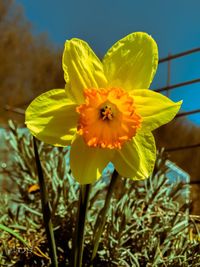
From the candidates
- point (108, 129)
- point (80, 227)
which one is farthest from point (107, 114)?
point (80, 227)

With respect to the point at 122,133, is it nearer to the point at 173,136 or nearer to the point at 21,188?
the point at 21,188

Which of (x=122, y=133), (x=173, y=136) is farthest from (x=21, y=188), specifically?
(x=173, y=136)

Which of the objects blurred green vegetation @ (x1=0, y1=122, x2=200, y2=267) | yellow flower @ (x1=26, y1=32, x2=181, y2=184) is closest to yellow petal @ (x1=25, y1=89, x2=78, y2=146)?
yellow flower @ (x1=26, y1=32, x2=181, y2=184)

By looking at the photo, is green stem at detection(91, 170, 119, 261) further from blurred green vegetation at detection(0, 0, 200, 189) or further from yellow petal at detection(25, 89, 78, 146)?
blurred green vegetation at detection(0, 0, 200, 189)

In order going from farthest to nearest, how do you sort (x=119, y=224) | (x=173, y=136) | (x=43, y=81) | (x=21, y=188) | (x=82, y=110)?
(x=43, y=81) < (x=173, y=136) < (x=21, y=188) < (x=119, y=224) < (x=82, y=110)

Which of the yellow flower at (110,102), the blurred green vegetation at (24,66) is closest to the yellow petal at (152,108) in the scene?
the yellow flower at (110,102)

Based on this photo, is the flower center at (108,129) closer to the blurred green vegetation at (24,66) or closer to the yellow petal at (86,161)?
the yellow petal at (86,161)
